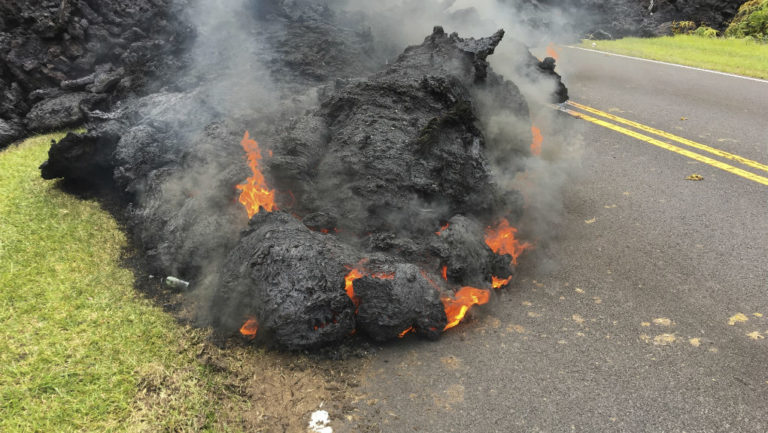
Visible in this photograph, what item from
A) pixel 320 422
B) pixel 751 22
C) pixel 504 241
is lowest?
pixel 320 422

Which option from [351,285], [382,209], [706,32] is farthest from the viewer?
[706,32]

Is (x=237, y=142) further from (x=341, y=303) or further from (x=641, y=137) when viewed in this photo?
(x=641, y=137)

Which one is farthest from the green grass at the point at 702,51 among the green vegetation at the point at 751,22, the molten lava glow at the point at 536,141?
the molten lava glow at the point at 536,141

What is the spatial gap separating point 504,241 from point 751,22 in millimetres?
14649

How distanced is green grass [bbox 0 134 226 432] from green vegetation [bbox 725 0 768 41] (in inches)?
640

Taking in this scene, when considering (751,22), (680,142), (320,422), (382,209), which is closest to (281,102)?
(382,209)

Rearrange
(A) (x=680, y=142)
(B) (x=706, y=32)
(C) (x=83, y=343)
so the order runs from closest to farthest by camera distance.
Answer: (C) (x=83, y=343)
(A) (x=680, y=142)
(B) (x=706, y=32)

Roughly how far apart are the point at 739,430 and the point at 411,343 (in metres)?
1.93

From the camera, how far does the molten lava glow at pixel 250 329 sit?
3.38 meters

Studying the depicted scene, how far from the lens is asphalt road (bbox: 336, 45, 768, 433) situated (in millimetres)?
2826

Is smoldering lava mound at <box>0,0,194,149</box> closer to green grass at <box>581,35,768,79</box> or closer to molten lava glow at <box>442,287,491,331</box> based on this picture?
molten lava glow at <box>442,287,491,331</box>

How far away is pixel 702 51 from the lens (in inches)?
506

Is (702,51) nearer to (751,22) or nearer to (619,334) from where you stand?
(751,22)

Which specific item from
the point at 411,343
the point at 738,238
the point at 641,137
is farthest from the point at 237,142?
the point at 641,137
